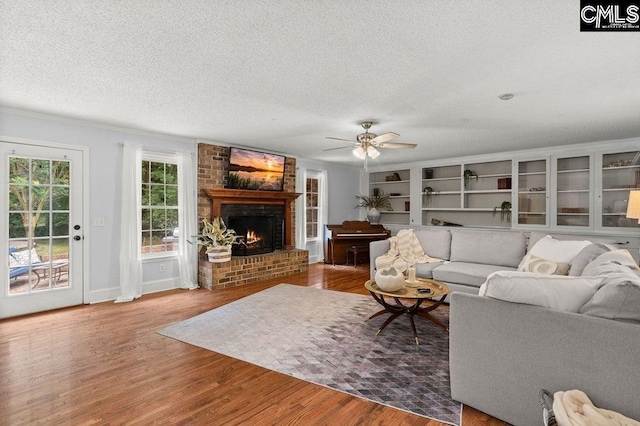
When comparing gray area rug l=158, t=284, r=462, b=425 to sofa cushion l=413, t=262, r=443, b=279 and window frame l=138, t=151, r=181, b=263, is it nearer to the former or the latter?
sofa cushion l=413, t=262, r=443, b=279

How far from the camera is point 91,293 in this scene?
166 inches

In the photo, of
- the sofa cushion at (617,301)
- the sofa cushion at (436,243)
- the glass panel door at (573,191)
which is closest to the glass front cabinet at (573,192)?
the glass panel door at (573,191)

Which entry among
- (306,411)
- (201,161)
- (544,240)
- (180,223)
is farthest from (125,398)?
(544,240)

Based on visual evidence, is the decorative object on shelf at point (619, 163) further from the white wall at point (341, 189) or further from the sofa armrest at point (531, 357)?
the sofa armrest at point (531, 357)

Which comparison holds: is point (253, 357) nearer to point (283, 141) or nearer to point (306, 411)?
point (306, 411)

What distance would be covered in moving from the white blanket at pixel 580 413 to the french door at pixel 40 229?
4.90 m

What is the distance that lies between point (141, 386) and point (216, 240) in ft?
9.70

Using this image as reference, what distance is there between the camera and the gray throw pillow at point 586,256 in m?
2.93

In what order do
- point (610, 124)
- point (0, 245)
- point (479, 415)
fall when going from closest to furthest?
1. point (479, 415)
2. point (0, 245)
3. point (610, 124)

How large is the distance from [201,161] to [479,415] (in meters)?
4.81

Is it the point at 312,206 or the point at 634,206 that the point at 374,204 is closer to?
the point at 312,206

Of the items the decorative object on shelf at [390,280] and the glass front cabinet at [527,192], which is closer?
the decorative object on shelf at [390,280]

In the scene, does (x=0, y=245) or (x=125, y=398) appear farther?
(x=0, y=245)

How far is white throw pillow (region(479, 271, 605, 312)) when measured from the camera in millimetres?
1726
